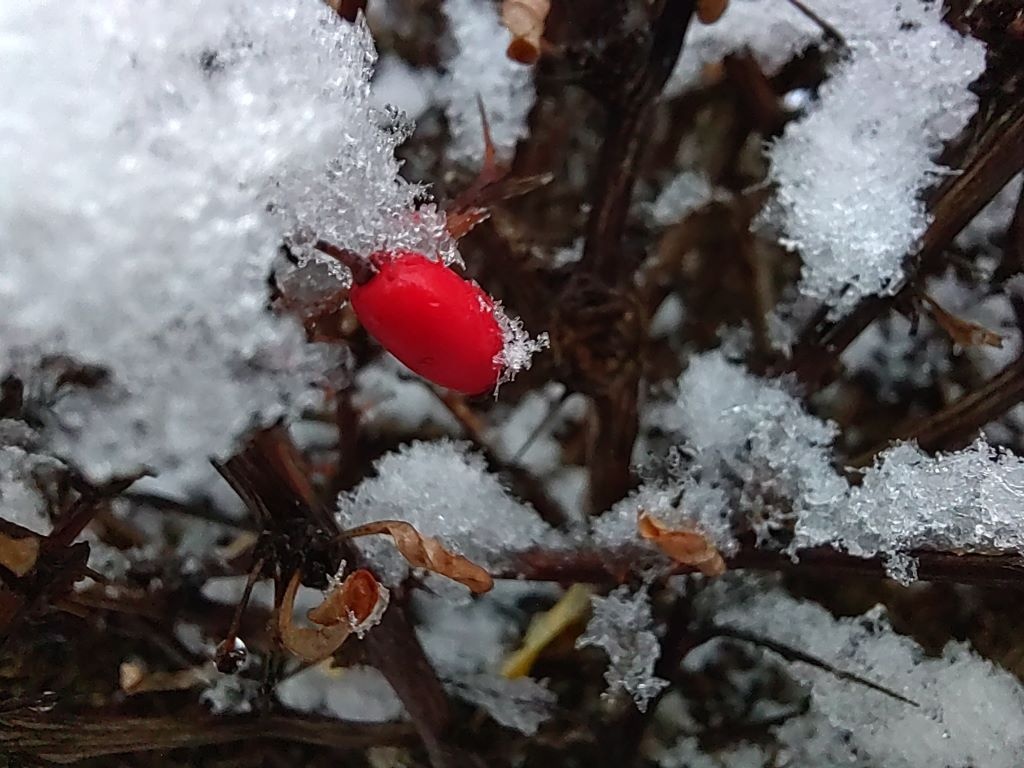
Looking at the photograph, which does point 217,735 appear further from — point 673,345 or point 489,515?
point 673,345

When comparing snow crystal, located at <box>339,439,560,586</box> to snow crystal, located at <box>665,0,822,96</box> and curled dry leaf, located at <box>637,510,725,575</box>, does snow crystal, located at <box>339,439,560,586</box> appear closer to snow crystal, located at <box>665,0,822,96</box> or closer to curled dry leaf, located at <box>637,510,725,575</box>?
curled dry leaf, located at <box>637,510,725,575</box>

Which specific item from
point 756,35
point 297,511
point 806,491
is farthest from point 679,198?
point 297,511

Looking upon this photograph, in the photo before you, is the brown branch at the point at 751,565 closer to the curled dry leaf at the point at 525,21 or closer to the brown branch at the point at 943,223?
the brown branch at the point at 943,223

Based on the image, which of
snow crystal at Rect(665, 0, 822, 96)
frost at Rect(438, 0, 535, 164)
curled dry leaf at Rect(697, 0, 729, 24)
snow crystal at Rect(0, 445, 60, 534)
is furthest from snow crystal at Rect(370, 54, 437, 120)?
snow crystal at Rect(0, 445, 60, 534)

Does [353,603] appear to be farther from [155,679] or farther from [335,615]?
[155,679]

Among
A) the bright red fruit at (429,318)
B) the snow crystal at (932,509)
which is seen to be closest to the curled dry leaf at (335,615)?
the bright red fruit at (429,318)

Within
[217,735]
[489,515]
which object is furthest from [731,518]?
[217,735]
